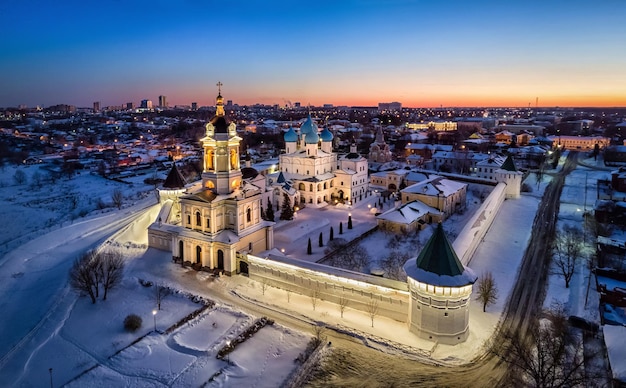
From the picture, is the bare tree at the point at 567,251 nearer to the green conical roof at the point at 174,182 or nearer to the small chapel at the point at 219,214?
the small chapel at the point at 219,214

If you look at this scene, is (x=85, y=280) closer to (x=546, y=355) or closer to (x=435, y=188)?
(x=546, y=355)

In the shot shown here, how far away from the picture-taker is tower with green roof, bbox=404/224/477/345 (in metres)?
16.2

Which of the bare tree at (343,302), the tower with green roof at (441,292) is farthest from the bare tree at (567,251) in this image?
the bare tree at (343,302)

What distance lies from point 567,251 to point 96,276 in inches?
1048

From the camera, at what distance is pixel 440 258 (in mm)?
16422

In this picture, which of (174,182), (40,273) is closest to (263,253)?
(174,182)

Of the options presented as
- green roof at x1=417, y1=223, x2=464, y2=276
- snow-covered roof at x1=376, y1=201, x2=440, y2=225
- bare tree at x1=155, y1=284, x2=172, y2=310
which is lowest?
bare tree at x1=155, y1=284, x2=172, y2=310

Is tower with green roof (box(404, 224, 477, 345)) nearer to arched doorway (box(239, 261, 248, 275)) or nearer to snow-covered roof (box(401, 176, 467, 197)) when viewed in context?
arched doorway (box(239, 261, 248, 275))

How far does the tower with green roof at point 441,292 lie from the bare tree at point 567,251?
8.44m

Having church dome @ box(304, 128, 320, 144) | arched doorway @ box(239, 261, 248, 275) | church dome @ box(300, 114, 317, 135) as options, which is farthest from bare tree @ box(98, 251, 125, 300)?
church dome @ box(300, 114, 317, 135)

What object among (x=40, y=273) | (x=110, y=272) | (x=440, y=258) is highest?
(x=440, y=258)

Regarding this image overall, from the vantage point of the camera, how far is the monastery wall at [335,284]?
59.5ft

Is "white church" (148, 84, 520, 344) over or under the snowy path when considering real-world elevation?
over

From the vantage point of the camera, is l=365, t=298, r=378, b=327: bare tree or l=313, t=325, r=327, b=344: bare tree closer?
l=313, t=325, r=327, b=344: bare tree
